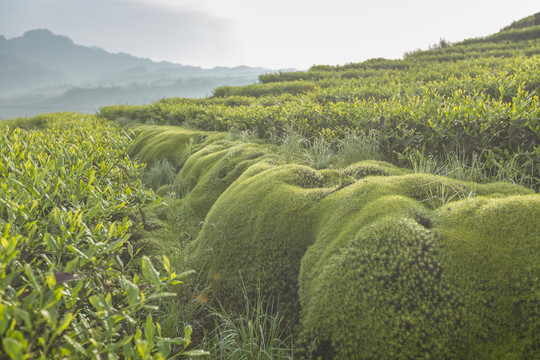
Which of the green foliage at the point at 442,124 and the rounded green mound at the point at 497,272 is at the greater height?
the green foliage at the point at 442,124

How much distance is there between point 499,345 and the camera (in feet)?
5.01

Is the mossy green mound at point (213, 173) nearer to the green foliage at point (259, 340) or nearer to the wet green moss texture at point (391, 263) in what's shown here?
the wet green moss texture at point (391, 263)

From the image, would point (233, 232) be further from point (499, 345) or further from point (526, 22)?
point (526, 22)

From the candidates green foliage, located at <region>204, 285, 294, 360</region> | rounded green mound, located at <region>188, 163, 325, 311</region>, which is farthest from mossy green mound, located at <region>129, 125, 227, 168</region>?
green foliage, located at <region>204, 285, 294, 360</region>

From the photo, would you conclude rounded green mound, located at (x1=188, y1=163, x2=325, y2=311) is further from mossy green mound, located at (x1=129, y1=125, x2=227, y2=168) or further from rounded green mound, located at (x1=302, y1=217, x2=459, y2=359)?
mossy green mound, located at (x1=129, y1=125, x2=227, y2=168)

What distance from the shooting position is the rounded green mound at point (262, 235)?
2.57 m

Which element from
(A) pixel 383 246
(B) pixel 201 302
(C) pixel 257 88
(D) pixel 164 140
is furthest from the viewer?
(C) pixel 257 88

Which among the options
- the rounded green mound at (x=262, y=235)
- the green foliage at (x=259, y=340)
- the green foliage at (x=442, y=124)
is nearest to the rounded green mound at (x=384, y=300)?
the green foliage at (x=259, y=340)

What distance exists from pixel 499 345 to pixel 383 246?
75 cm

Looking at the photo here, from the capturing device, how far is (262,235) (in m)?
2.79

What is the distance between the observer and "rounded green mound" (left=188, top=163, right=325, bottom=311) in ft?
8.44

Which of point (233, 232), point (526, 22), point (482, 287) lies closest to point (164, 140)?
point (233, 232)

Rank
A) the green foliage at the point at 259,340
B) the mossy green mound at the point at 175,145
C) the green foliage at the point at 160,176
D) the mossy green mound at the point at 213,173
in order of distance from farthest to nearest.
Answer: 1. the mossy green mound at the point at 175,145
2. the green foliage at the point at 160,176
3. the mossy green mound at the point at 213,173
4. the green foliage at the point at 259,340

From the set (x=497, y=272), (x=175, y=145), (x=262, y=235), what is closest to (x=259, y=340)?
(x=262, y=235)
